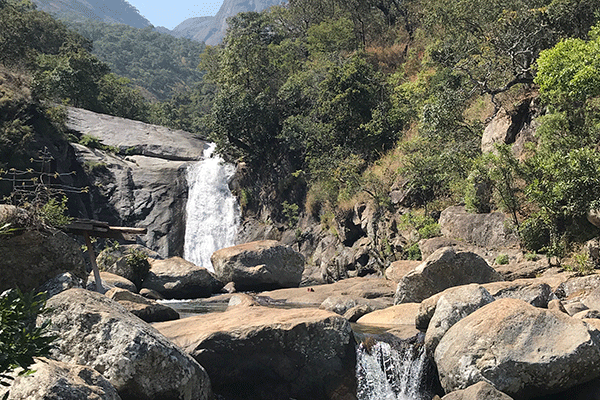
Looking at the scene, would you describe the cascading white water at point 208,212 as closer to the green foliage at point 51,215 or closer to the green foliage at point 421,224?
the green foliage at point 421,224

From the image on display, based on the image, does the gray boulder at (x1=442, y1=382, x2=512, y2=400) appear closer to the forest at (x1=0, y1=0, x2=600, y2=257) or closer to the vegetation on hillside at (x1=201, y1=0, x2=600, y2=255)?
the vegetation on hillside at (x1=201, y1=0, x2=600, y2=255)

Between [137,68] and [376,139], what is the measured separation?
306 feet

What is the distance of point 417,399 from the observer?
9.57m

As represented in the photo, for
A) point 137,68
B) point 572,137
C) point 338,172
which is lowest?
point 338,172

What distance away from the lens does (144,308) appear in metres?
11.8

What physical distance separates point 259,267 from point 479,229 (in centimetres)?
886

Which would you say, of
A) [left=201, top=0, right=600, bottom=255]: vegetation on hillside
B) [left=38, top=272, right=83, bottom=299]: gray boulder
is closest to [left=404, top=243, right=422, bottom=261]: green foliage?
[left=201, top=0, right=600, bottom=255]: vegetation on hillside

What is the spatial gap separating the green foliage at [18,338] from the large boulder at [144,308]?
304 inches

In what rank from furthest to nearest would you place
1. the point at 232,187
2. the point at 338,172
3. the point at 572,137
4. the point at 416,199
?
the point at 232,187 < the point at 338,172 < the point at 416,199 < the point at 572,137

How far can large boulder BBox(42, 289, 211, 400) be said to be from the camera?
23.2ft

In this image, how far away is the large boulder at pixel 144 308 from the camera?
38.1 ft

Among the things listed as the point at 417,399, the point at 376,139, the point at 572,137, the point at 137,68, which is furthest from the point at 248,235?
the point at 137,68

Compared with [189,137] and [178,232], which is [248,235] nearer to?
[178,232]

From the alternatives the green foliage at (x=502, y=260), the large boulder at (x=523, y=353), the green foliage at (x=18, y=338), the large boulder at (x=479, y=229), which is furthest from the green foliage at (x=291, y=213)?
the green foliage at (x=18, y=338)
